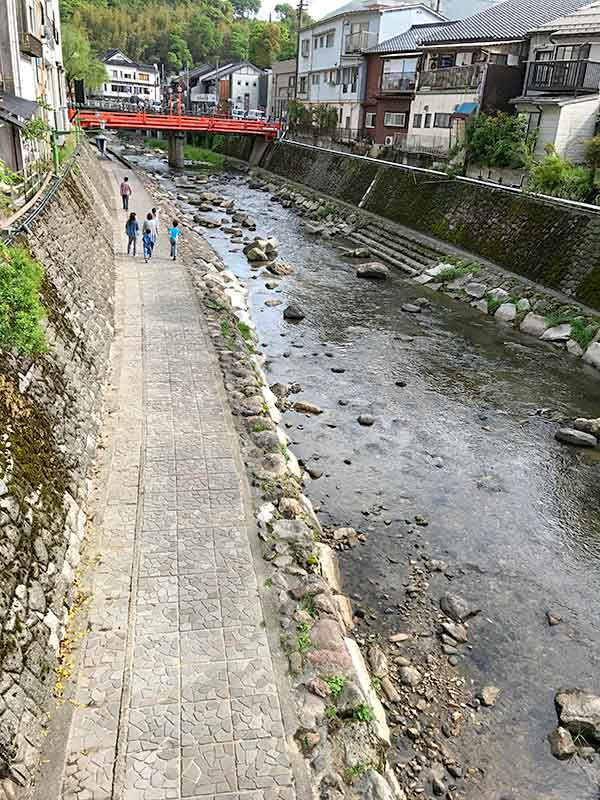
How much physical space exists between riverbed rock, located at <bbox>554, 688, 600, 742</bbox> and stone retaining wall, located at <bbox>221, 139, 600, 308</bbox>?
15182 mm

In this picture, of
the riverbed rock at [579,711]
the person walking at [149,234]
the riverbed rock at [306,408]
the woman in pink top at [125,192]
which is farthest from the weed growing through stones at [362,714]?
the woman in pink top at [125,192]

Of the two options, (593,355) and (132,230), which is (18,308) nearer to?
(132,230)

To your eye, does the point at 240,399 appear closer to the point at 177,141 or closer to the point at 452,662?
the point at 452,662

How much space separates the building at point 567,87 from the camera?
93.9ft

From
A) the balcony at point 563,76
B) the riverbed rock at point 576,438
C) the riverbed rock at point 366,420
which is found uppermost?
the balcony at point 563,76

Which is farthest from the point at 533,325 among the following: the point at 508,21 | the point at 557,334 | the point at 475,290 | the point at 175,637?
the point at 508,21

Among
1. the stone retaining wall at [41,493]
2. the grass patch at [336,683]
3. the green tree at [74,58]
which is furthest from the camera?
the green tree at [74,58]

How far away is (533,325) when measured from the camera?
69.2 ft

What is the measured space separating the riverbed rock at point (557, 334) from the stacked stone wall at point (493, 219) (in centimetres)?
122

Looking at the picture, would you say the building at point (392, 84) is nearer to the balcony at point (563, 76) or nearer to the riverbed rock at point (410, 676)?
the balcony at point (563, 76)

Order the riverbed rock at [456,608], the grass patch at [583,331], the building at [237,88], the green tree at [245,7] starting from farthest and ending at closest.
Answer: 1. the green tree at [245,7]
2. the building at [237,88]
3. the grass patch at [583,331]
4. the riverbed rock at [456,608]

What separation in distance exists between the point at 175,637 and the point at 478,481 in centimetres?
789

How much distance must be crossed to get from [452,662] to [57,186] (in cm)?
1692

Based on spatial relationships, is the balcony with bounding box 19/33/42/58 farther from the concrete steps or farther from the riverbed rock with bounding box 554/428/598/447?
the riverbed rock with bounding box 554/428/598/447
